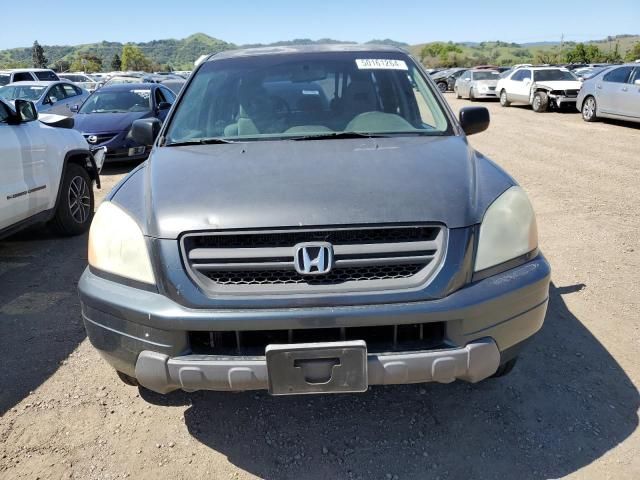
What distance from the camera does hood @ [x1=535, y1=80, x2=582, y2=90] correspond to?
1773 centimetres

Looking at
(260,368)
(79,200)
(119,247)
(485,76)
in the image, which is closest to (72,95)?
(79,200)

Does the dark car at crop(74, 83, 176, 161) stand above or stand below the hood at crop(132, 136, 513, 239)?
below

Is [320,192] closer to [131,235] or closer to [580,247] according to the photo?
[131,235]

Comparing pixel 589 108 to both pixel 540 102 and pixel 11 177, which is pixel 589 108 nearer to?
pixel 540 102

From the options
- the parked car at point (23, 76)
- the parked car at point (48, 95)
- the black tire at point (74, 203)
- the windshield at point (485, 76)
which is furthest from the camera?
the windshield at point (485, 76)

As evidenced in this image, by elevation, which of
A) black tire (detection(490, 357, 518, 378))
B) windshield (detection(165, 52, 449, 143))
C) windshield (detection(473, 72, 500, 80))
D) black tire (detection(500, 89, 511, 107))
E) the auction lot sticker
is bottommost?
black tire (detection(500, 89, 511, 107))

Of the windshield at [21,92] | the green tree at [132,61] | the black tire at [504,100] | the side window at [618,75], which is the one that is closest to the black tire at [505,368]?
the side window at [618,75]

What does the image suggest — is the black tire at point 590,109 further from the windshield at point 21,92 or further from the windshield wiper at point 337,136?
the windshield at point 21,92

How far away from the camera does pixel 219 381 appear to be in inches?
86.0

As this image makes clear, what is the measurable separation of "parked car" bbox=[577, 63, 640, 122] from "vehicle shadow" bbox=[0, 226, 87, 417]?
41.4ft

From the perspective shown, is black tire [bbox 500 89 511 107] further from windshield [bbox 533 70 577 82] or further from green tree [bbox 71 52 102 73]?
green tree [bbox 71 52 102 73]

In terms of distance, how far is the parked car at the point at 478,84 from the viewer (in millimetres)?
24219

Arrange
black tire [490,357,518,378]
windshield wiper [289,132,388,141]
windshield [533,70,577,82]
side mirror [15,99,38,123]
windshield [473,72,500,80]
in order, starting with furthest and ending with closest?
windshield [473,72,500,80] < windshield [533,70,577,82] < side mirror [15,99,38,123] < windshield wiper [289,132,388,141] < black tire [490,357,518,378]

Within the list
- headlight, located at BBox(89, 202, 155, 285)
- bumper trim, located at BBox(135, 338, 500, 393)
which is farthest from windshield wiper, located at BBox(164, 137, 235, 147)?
bumper trim, located at BBox(135, 338, 500, 393)
